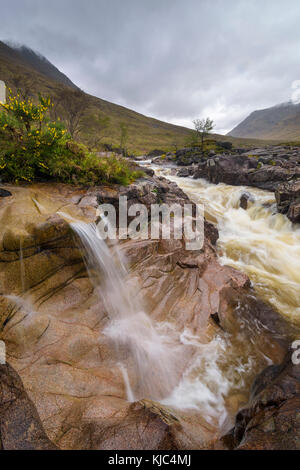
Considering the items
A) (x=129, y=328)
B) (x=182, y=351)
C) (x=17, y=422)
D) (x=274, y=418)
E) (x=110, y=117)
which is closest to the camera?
(x=17, y=422)

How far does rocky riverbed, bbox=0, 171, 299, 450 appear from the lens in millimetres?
2592

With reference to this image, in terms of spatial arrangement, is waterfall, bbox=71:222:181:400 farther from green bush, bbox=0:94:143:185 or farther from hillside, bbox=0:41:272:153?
hillside, bbox=0:41:272:153

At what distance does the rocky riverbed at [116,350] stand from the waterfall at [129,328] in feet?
0.43

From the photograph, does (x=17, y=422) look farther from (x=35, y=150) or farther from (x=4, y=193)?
(x=35, y=150)

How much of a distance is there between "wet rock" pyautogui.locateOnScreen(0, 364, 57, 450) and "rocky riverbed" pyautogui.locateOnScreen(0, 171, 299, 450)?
11 mm

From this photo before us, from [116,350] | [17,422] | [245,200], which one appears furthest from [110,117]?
[17,422]

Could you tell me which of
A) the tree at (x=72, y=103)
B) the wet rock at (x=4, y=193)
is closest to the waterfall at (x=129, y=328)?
the wet rock at (x=4, y=193)

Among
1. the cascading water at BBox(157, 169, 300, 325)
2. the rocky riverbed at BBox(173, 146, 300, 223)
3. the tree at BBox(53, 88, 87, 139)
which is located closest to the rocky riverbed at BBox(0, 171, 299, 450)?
the cascading water at BBox(157, 169, 300, 325)

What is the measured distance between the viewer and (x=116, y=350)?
13.9ft

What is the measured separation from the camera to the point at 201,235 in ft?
26.8

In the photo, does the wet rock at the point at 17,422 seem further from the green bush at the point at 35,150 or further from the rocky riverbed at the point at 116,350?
the green bush at the point at 35,150

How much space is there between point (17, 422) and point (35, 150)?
25.2ft

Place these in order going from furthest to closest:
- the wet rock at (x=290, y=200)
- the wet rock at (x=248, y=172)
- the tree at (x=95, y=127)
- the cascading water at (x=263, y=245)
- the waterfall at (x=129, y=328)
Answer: the tree at (x=95, y=127) < the wet rock at (x=248, y=172) < the wet rock at (x=290, y=200) < the cascading water at (x=263, y=245) < the waterfall at (x=129, y=328)

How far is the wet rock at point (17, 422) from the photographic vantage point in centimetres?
208
